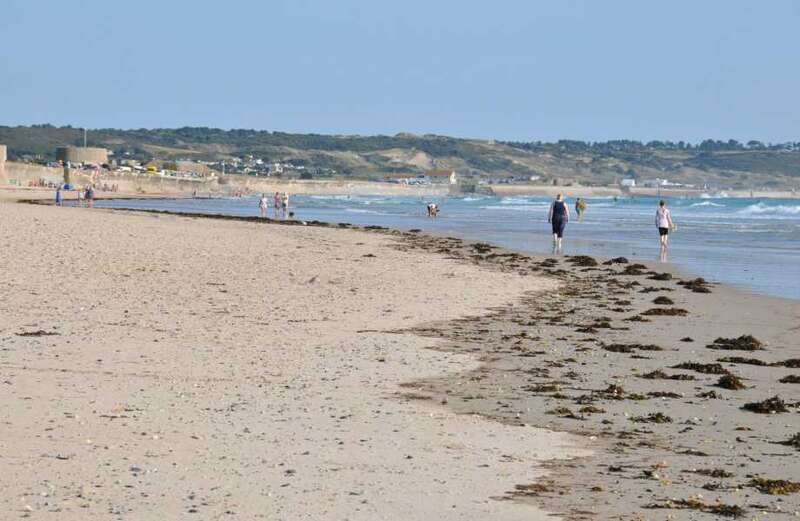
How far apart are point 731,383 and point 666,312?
5283 mm

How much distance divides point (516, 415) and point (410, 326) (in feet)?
14.8

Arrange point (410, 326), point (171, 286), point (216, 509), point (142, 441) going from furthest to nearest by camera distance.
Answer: point (171, 286), point (410, 326), point (142, 441), point (216, 509)

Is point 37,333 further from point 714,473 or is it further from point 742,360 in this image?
point 714,473

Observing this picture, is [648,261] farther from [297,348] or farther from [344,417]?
[344,417]

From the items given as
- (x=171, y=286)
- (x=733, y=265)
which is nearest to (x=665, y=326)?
(x=171, y=286)

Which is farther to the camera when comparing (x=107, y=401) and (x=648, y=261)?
(x=648, y=261)

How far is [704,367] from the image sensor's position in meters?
9.72

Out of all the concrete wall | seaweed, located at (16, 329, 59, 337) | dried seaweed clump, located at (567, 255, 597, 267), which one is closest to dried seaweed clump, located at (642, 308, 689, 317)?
seaweed, located at (16, 329, 59, 337)

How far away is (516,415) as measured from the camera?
7617mm

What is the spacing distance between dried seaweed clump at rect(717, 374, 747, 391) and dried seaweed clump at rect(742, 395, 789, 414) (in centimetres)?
73

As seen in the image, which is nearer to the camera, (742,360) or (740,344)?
(742,360)

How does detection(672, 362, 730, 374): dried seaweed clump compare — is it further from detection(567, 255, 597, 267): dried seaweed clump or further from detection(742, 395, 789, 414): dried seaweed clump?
detection(567, 255, 597, 267): dried seaweed clump

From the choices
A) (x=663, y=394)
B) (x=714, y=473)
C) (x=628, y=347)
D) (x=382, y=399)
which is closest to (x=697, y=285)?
(x=628, y=347)

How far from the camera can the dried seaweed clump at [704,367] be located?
31.4 ft
